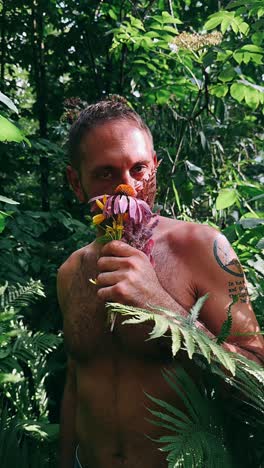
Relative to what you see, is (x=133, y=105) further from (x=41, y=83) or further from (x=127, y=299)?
(x=127, y=299)

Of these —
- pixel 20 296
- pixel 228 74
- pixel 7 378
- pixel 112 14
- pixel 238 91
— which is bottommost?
pixel 7 378

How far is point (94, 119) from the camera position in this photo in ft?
5.90

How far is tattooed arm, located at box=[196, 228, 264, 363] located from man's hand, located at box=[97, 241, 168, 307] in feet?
0.76

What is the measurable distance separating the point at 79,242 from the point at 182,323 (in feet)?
9.63

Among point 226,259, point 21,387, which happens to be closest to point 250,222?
point 226,259

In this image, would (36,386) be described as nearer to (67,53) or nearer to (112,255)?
(112,255)

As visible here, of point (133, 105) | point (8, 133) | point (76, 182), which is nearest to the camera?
point (8, 133)

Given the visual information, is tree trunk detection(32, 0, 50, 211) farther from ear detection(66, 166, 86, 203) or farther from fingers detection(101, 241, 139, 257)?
fingers detection(101, 241, 139, 257)

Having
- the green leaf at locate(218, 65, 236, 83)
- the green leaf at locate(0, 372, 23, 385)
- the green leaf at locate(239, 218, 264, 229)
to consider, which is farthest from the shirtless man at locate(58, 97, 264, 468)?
the green leaf at locate(218, 65, 236, 83)

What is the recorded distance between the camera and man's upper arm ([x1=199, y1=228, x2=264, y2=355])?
143 cm

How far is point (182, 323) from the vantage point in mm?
1117

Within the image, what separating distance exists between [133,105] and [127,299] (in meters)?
3.81

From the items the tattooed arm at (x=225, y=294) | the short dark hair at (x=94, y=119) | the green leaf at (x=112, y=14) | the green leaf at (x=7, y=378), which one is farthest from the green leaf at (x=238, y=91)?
the green leaf at (x=7, y=378)

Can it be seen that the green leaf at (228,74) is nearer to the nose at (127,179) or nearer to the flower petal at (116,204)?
the nose at (127,179)
